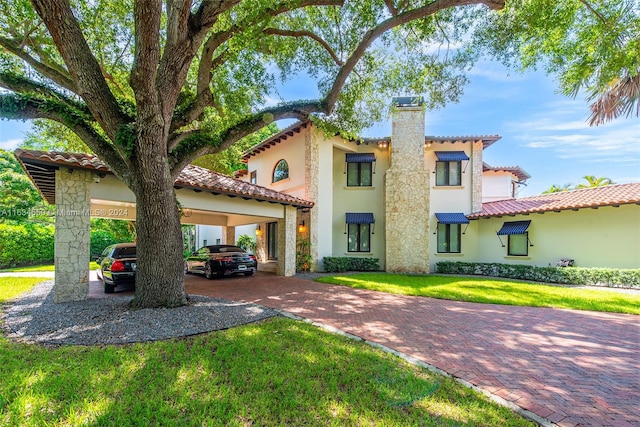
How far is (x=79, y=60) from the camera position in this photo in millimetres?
5445

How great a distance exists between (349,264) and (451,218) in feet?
21.7

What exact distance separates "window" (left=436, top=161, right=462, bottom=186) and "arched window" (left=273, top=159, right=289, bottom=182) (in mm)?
9270

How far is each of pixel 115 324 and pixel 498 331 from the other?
775 centimetres

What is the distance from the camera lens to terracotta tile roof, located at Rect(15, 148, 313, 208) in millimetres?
7086

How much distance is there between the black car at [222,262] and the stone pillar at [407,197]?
25.1ft

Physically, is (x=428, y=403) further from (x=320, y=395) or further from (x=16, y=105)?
(x=16, y=105)

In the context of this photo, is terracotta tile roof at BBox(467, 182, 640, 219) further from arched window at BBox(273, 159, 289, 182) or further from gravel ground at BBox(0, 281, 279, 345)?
gravel ground at BBox(0, 281, 279, 345)

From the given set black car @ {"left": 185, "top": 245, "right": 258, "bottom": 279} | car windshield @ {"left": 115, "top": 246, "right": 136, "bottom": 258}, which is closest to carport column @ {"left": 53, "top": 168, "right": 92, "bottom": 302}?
car windshield @ {"left": 115, "top": 246, "right": 136, "bottom": 258}

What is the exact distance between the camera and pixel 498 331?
593cm

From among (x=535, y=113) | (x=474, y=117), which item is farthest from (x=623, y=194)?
(x=474, y=117)

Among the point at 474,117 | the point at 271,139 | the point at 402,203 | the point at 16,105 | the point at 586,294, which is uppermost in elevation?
the point at 474,117

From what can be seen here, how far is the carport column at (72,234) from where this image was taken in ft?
25.2

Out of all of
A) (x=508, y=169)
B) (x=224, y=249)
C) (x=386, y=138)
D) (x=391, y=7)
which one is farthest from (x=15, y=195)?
(x=508, y=169)

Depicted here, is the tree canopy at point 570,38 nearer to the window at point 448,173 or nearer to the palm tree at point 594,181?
the window at point 448,173
